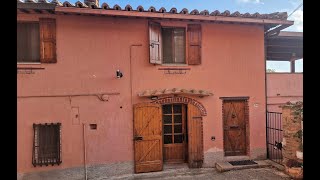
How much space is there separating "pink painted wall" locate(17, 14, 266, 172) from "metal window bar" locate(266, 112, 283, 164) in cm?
86

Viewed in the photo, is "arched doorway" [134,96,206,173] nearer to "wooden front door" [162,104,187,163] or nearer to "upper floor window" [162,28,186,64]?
"wooden front door" [162,104,187,163]

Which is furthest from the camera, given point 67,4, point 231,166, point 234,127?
point 234,127

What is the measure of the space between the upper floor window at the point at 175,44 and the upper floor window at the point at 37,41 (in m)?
3.58

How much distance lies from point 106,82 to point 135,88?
1.09 meters

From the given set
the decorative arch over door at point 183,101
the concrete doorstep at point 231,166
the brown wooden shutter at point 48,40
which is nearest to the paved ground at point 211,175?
the concrete doorstep at point 231,166

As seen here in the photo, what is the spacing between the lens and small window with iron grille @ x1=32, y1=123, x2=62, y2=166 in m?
7.07

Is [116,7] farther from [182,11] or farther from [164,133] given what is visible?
[164,133]

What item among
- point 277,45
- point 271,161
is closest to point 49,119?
point 271,161

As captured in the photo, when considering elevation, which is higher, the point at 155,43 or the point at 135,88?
the point at 155,43

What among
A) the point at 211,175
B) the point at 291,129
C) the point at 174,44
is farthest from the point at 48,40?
the point at 291,129

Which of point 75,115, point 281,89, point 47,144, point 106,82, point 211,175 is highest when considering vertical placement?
point 106,82

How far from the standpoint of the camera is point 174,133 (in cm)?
820

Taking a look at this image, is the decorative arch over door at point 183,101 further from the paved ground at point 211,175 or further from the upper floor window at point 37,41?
Result: the upper floor window at point 37,41
